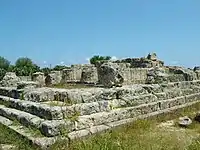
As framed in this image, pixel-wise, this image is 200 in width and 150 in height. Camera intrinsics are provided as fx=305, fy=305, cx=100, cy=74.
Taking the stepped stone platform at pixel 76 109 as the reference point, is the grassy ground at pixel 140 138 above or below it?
below

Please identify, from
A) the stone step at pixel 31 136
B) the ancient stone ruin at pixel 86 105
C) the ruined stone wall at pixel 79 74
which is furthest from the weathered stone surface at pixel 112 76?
the ruined stone wall at pixel 79 74

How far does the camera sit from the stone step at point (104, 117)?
6.08m

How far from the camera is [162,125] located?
8016 millimetres

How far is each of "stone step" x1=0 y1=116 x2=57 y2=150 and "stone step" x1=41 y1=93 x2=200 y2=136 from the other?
170 mm

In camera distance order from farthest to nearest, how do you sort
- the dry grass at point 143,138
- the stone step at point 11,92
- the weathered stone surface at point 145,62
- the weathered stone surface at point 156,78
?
the weathered stone surface at point 145,62, the weathered stone surface at point 156,78, the stone step at point 11,92, the dry grass at point 143,138

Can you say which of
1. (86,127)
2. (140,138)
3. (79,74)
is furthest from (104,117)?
(79,74)

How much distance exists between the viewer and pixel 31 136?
6.10 metres

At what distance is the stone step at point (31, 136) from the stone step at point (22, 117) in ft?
0.46

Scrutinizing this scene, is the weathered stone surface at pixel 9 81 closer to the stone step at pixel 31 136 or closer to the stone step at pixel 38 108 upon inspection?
the stone step at pixel 38 108

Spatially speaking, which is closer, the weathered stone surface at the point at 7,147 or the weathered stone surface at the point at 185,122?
the weathered stone surface at the point at 7,147

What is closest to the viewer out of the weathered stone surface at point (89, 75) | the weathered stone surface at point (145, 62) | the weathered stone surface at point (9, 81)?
the weathered stone surface at point (9, 81)

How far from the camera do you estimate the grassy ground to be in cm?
542

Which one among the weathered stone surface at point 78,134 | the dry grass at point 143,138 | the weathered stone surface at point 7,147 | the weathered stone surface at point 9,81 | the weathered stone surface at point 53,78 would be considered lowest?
the weathered stone surface at point 7,147

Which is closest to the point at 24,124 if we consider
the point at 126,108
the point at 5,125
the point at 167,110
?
the point at 5,125
